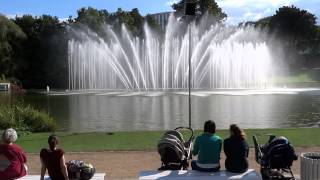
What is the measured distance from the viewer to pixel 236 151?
9.33 m

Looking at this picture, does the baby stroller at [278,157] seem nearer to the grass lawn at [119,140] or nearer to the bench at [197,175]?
the bench at [197,175]

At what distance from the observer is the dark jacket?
9.29m

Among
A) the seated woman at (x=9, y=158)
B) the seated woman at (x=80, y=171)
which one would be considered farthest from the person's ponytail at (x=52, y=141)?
the seated woman at (x=80, y=171)

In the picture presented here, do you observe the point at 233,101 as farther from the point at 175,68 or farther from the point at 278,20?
the point at 278,20

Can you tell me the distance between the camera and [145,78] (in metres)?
53.6

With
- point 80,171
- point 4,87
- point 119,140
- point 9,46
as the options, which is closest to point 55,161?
point 80,171

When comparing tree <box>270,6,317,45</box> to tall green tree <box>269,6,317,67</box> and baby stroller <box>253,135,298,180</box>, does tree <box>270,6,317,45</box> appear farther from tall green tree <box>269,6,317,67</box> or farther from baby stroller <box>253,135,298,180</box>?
baby stroller <box>253,135,298,180</box>

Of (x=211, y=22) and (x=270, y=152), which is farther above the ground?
(x=211, y=22)

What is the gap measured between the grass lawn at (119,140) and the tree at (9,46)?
51.3m

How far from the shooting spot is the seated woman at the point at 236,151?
30.5 ft

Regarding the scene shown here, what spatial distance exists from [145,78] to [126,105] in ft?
69.6

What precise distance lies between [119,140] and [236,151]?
7.44m

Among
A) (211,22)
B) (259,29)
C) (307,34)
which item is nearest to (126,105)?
(211,22)

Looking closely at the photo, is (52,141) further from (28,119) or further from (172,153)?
(28,119)
